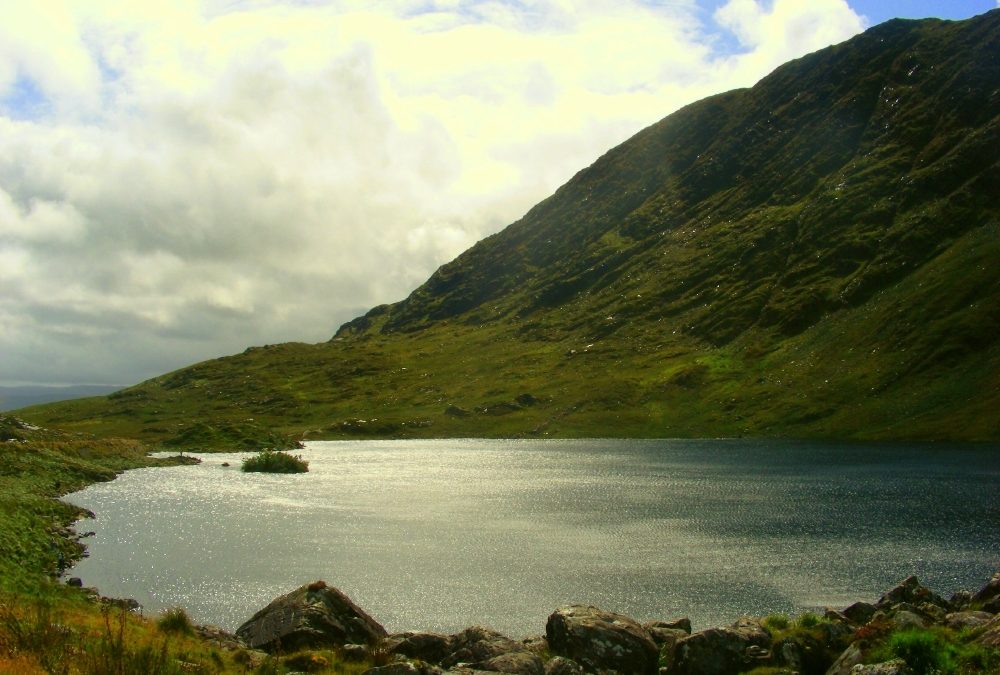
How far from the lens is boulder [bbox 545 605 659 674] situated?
30.9 m

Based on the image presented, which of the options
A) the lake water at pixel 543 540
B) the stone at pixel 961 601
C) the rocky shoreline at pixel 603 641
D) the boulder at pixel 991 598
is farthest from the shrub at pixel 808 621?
the lake water at pixel 543 540

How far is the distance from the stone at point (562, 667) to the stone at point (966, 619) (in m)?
14.2

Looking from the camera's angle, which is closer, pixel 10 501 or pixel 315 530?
pixel 10 501

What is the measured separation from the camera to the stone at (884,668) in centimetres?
2203

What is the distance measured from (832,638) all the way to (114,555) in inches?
2379

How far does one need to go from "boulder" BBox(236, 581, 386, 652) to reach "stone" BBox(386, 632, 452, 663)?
73.1 inches

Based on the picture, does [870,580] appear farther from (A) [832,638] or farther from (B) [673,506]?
(B) [673,506]

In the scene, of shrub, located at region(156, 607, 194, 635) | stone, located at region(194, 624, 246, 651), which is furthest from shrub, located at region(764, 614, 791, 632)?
shrub, located at region(156, 607, 194, 635)

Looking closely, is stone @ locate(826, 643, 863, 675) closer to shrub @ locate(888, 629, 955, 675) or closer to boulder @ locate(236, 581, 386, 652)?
shrub @ locate(888, 629, 955, 675)

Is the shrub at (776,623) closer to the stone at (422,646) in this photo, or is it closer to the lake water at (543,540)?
the lake water at (543,540)

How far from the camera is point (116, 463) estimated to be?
148 metres

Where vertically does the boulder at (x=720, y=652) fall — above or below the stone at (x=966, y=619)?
below

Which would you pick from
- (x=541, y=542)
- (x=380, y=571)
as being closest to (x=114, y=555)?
(x=380, y=571)

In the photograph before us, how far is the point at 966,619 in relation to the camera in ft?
95.9
